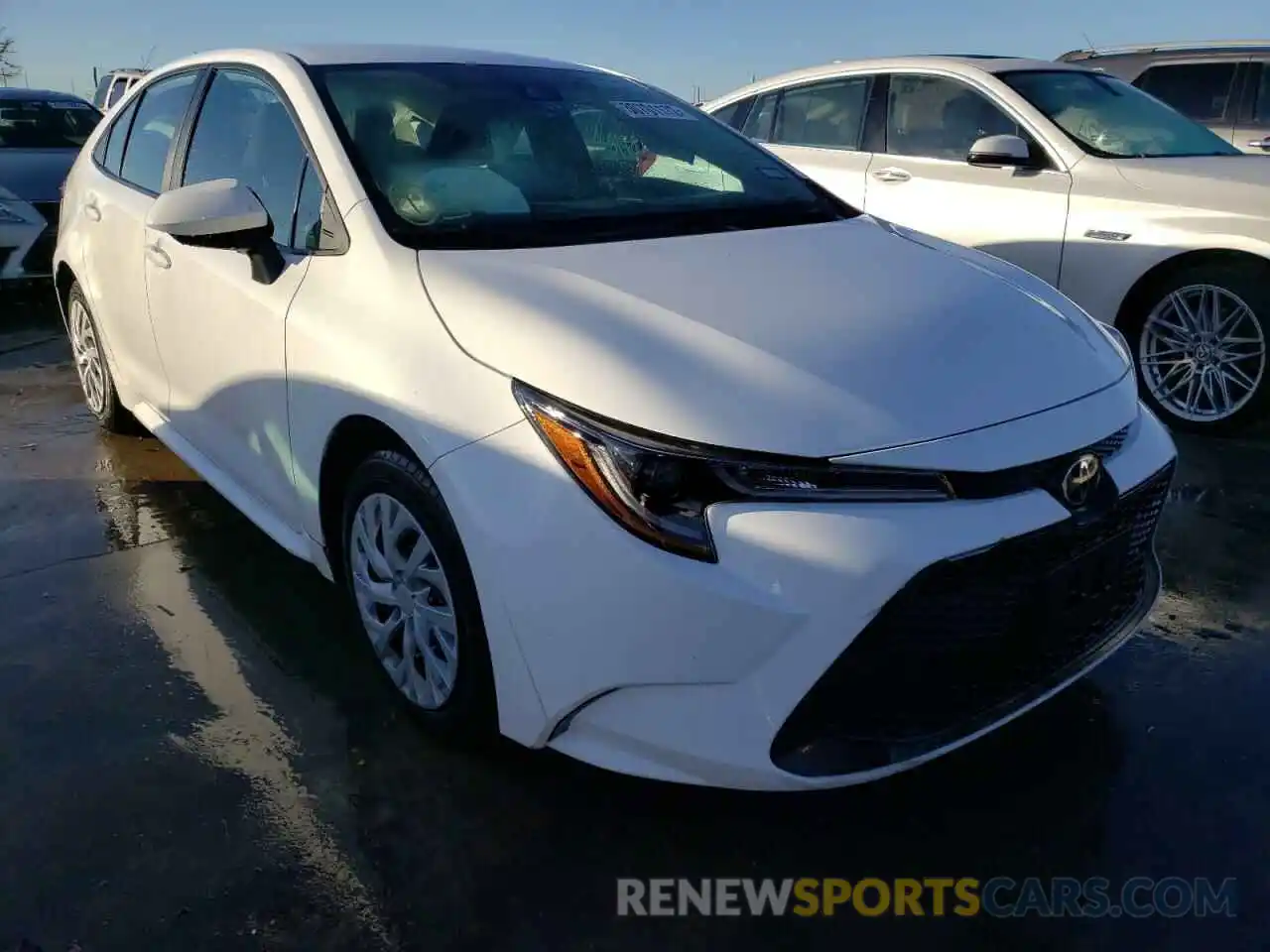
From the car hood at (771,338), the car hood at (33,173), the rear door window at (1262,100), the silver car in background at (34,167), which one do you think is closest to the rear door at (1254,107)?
the rear door window at (1262,100)

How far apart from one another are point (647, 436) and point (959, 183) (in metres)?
3.95

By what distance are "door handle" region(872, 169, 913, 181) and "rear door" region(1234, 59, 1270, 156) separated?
378 centimetres

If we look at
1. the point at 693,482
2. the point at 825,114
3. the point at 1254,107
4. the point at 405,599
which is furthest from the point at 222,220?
the point at 1254,107

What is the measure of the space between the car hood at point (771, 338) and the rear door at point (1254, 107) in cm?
643

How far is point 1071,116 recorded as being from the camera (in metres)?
5.20

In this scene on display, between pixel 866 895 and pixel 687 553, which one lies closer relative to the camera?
pixel 687 553

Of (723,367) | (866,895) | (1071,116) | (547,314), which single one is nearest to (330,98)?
(547,314)

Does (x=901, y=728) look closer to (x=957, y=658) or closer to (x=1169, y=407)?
(x=957, y=658)

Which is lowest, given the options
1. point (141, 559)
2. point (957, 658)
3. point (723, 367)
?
point (141, 559)

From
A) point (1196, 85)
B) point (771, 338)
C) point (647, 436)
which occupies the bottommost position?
point (647, 436)

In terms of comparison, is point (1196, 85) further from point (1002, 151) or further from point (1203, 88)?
point (1002, 151)

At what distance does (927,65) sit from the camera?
5.57 meters

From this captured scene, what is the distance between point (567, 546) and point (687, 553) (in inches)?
8.6

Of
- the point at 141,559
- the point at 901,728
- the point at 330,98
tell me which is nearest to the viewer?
the point at 901,728
